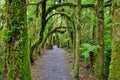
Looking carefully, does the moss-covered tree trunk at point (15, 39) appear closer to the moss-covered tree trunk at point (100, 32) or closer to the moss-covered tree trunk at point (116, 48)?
the moss-covered tree trunk at point (116, 48)

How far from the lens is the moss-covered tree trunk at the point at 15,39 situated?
7.82 meters

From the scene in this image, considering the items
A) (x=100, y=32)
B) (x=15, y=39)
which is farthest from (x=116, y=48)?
(x=100, y=32)

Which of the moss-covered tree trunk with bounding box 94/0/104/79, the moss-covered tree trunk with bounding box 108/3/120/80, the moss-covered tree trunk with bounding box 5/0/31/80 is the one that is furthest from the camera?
the moss-covered tree trunk with bounding box 94/0/104/79

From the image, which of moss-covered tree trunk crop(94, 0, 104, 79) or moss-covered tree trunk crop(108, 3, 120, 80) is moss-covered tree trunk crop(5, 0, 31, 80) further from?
moss-covered tree trunk crop(94, 0, 104, 79)

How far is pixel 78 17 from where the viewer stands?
13102mm

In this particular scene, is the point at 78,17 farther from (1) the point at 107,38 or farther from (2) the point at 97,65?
(1) the point at 107,38

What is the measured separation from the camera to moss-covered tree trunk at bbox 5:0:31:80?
7820 millimetres

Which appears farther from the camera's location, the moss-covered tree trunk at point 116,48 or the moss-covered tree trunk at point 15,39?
the moss-covered tree trunk at point 15,39

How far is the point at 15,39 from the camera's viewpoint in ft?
25.9

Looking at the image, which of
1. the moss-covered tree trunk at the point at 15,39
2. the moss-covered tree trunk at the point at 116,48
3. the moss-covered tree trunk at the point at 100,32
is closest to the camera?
the moss-covered tree trunk at the point at 116,48

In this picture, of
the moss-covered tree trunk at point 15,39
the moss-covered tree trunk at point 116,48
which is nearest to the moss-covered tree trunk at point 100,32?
the moss-covered tree trunk at point 15,39

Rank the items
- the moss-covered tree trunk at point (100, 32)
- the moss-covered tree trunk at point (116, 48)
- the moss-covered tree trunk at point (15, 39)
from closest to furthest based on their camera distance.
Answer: the moss-covered tree trunk at point (116, 48)
the moss-covered tree trunk at point (15, 39)
the moss-covered tree trunk at point (100, 32)

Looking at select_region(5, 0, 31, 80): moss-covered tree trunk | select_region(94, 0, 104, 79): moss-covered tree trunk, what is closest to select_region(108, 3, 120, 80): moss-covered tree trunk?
select_region(5, 0, 31, 80): moss-covered tree trunk

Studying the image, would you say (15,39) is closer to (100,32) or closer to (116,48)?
(116,48)
